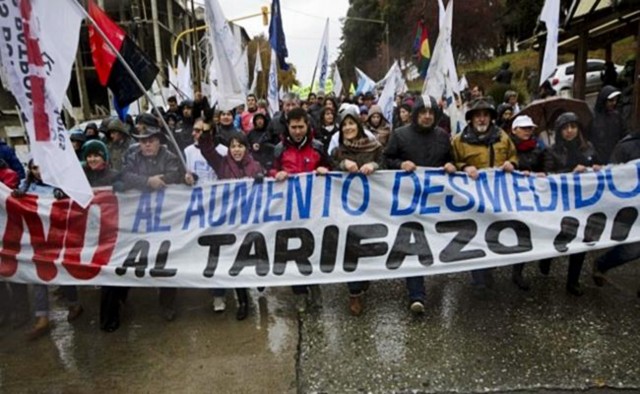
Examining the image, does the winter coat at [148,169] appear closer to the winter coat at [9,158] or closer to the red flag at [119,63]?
the red flag at [119,63]

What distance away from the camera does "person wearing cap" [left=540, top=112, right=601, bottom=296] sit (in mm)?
4508

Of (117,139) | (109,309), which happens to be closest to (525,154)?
(109,309)

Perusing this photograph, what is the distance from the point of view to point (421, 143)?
175 inches

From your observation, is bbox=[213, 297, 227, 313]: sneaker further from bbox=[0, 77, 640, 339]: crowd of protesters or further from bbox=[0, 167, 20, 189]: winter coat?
bbox=[0, 167, 20, 189]: winter coat

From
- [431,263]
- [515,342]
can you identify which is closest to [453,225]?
[431,263]

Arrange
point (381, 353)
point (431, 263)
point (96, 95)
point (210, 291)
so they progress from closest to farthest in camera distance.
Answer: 1. point (381, 353)
2. point (431, 263)
3. point (210, 291)
4. point (96, 95)

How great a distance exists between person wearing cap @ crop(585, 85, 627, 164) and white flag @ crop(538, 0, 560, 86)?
74 centimetres

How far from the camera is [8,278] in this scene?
429cm

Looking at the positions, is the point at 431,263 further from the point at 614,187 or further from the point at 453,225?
the point at 614,187

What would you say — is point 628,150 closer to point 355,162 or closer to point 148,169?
point 355,162

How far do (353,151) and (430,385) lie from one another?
2.01 meters

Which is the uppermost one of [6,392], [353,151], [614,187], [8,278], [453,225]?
[353,151]

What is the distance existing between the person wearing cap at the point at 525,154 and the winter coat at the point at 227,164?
241 centimetres

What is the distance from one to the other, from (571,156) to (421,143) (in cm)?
137
